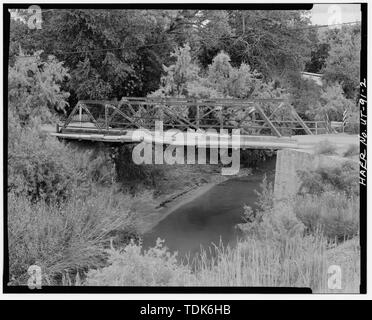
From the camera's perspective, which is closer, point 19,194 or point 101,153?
point 19,194

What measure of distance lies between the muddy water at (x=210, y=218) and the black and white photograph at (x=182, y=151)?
Result: 0.06m

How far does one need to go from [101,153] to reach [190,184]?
3.09m

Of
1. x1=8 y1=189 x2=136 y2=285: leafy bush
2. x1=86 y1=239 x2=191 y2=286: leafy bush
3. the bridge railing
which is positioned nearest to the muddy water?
x1=8 y1=189 x2=136 y2=285: leafy bush

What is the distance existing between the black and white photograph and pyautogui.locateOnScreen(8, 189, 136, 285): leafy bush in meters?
0.03

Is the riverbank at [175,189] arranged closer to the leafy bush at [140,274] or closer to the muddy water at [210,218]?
the muddy water at [210,218]

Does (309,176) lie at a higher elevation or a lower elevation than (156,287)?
higher

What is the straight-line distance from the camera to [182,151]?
12.5 meters

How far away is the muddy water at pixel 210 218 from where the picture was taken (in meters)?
9.91

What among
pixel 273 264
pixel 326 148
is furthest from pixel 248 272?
pixel 326 148

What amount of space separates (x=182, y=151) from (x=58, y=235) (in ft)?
16.4

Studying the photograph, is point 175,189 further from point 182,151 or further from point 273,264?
point 273,264

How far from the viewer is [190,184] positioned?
45.9ft
